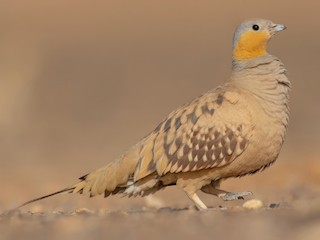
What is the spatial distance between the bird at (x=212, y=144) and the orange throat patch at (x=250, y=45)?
11.0 inches

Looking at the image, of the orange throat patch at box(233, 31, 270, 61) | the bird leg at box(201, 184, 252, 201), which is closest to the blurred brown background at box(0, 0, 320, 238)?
the bird leg at box(201, 184, 252, 201)

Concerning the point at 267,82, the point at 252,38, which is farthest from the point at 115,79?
the point at 267,82

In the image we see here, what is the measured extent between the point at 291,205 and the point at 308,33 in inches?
795

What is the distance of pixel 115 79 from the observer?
2616 cm

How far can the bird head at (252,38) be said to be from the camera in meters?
10.2

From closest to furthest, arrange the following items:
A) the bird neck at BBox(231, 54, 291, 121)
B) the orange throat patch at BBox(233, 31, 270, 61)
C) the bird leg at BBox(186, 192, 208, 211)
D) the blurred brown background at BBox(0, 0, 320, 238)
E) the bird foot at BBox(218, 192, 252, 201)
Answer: the bird leg at BBox(186, 192, 208, 211), the bird foot at BBox(218, 192, 252, 201), the bird neck at BBox(231, 54, 291, 121), the orange throat patch at BBox(233, 31, 270, 61), the blurred brown background at BBox(0, 0, 320, 238)

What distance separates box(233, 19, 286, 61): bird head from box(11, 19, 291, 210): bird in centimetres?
29

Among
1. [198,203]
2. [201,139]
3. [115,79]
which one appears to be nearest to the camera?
[198,203]

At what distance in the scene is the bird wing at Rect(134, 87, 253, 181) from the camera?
9.52 m

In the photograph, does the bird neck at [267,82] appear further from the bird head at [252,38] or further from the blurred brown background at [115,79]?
the blurred brown background at [115,79]

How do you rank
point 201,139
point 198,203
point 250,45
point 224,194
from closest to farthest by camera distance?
1. point 198,203
2. point 201,139
3. point 224,194
4. point 250,45

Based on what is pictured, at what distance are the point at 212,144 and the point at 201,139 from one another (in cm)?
10

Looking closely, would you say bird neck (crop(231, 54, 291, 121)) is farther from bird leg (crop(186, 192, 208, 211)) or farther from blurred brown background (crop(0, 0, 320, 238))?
blurred brown background (crop(0, 0, 320, 238))

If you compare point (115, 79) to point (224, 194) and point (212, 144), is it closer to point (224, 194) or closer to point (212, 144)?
point (224, 194)
